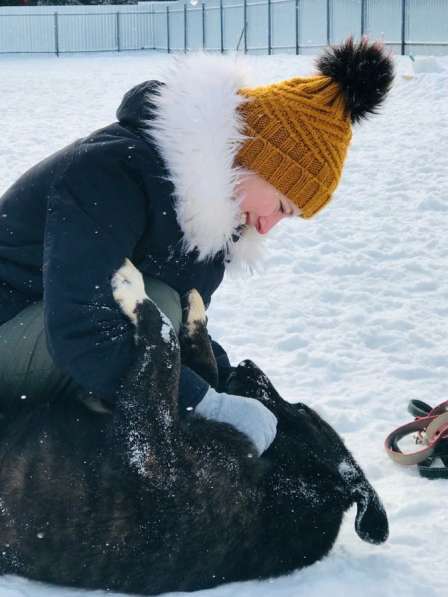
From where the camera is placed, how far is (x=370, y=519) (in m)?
2.42

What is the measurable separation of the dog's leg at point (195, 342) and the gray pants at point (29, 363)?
0.44ft

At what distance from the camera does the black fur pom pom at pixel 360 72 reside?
252 cm

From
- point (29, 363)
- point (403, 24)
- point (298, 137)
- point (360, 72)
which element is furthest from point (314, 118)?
point (403, 24)

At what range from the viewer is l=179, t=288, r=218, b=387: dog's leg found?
2.77m

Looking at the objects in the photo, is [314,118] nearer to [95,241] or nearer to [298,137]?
[298,137]

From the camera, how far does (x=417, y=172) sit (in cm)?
769

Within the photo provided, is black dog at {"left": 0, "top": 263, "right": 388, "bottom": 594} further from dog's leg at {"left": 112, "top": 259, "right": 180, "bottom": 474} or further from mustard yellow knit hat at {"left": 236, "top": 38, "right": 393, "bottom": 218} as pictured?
mustard yellow knit hat at {"left": 236, "top": 38, "right": 393, "bottom": 218}

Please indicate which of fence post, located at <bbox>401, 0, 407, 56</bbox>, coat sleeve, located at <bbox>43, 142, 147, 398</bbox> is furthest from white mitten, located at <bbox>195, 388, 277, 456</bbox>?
fence post, located at <bbox>401, 0, 407, 56</bbox>

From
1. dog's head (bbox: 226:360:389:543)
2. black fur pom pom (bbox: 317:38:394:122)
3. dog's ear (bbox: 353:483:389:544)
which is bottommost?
dog's ear (bbox: 353:483:389:544)

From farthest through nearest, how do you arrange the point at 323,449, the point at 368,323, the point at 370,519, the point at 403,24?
the point at 403,24, the point at 368,323, the point at 323,449, the point at 370,519

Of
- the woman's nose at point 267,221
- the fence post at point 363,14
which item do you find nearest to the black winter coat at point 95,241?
the woman's nose at point 267,221

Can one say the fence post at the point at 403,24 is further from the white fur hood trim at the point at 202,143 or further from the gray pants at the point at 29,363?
the gray pants at the point at 29,363

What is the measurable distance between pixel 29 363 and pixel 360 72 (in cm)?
124

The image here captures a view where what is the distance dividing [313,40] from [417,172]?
1501 centimetres
